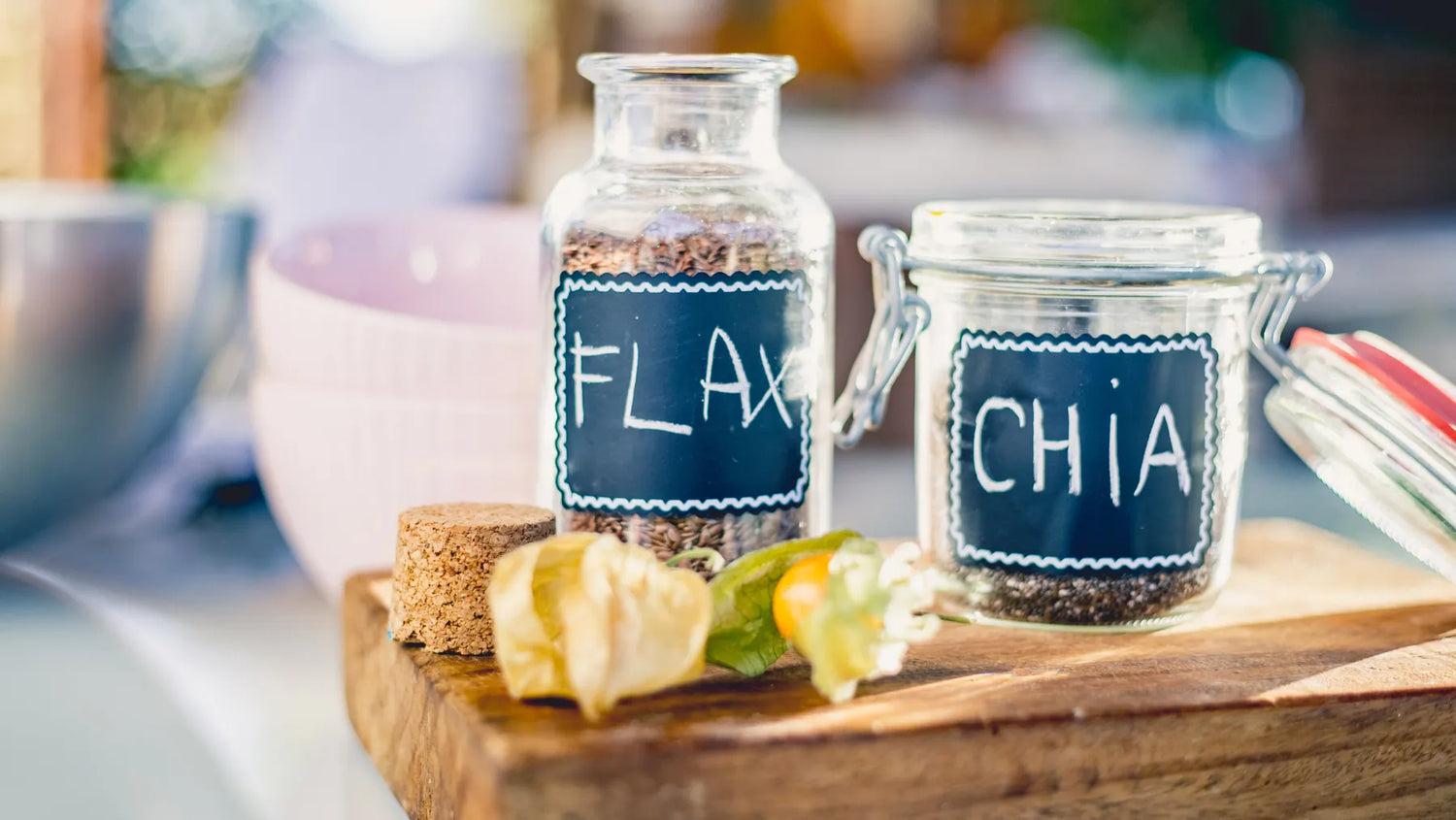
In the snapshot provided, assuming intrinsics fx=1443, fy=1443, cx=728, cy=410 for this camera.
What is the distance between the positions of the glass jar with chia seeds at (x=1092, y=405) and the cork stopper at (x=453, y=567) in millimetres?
187

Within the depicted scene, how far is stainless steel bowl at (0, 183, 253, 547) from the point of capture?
0.75m

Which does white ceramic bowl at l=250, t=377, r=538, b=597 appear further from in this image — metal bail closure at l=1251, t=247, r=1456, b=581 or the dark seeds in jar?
metal bail closure at l=1251, t=247, r=1456, b=581

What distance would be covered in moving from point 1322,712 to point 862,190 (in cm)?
182

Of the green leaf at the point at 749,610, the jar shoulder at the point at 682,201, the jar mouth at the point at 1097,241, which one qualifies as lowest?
the green leaf at the point at 749,610

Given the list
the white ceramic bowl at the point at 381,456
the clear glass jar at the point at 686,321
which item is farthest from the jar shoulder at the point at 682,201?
the white ceramic bowl at the point at 381,456

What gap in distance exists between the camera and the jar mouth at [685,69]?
59cm

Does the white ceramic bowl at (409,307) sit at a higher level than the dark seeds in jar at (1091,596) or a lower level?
higher

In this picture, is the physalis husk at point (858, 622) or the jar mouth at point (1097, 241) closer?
the physalis husk at point (858, 622)

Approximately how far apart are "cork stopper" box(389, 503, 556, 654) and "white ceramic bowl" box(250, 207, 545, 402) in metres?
0.12

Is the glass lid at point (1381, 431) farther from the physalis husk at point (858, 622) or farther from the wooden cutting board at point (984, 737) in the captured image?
the physalis husk at point (858, 622)

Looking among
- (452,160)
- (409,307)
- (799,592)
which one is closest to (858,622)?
(799,592)

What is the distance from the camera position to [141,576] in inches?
32.6

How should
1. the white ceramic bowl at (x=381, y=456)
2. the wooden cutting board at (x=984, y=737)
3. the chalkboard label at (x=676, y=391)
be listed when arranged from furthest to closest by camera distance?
the white ceramic bowl at (x=381, y=456)
the chalkboard label at (x=676, y=391)
the wooden cutting board at (x=984, y=737)

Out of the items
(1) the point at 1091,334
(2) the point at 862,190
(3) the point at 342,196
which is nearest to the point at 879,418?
(1) the point at 1091,334
